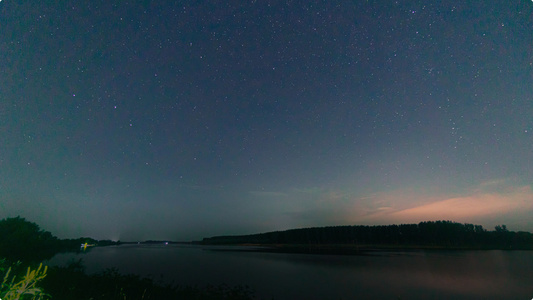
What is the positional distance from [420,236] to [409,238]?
6150mm

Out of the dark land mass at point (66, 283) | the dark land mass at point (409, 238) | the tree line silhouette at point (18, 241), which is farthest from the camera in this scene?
the dark land mass at point (409, 238)

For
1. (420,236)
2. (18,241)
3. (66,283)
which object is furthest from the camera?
(420,236)

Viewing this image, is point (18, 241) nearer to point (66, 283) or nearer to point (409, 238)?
point (66, 283)

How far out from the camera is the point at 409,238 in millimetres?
145125

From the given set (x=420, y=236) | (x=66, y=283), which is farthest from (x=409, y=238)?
(x=66, y=283)

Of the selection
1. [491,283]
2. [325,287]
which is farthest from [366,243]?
[325,287]

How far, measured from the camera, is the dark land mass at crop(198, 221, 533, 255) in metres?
126

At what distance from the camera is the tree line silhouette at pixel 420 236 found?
128 m

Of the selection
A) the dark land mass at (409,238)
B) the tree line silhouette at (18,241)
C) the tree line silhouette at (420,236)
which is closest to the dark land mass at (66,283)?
the tree line silhouette at (18,241)

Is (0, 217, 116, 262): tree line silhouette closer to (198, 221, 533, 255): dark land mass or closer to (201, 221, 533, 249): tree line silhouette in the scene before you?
(198, 221, 533, 255): dark land mass

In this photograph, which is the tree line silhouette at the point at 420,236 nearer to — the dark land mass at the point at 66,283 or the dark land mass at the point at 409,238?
the dark land mass at the point at 409,238

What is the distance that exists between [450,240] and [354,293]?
497 ft

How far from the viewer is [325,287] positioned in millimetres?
26109

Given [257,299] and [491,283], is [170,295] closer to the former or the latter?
[257,299]
